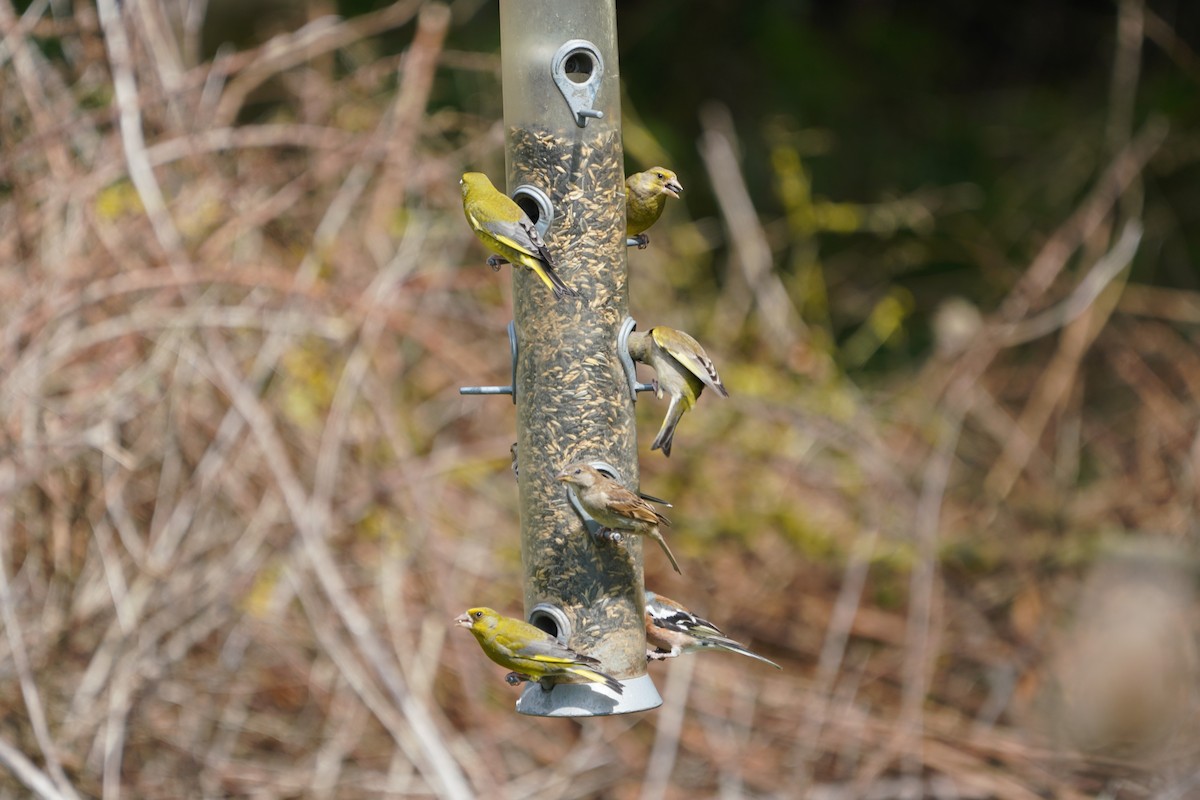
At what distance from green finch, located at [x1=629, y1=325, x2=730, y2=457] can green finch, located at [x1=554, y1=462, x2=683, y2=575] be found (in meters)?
0.14

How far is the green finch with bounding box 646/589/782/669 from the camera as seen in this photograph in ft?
11.8

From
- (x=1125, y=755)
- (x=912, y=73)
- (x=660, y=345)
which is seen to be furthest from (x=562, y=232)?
(x=912, y=73)

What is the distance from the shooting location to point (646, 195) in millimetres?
3713

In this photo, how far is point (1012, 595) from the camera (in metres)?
6.86

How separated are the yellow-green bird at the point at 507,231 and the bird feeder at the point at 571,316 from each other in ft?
0.74

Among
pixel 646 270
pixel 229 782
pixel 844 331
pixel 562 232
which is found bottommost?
pixel 844 331

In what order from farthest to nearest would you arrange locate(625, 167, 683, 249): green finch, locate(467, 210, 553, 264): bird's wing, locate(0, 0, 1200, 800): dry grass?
1. locate(0, 0, 1200, 800): dry grass
2. locate(625, 167, 683, 249): green finch
3. locate(467, 210, 553, 264): bird's wing

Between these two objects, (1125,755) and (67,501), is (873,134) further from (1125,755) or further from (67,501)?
(67,501)

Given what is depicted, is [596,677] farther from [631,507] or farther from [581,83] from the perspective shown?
[581,83]

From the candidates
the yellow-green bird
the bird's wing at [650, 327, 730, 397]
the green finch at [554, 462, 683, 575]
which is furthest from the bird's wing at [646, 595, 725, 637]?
the yellow-green bird

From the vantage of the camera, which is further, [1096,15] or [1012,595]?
[1096,15]

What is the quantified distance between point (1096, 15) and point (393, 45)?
526cm

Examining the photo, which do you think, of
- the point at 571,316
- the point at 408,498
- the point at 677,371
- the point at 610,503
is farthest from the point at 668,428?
the point at 408,498

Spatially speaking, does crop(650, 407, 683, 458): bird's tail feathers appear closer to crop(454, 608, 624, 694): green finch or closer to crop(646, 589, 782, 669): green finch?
crop(646, 589, 782, 669): green finch
